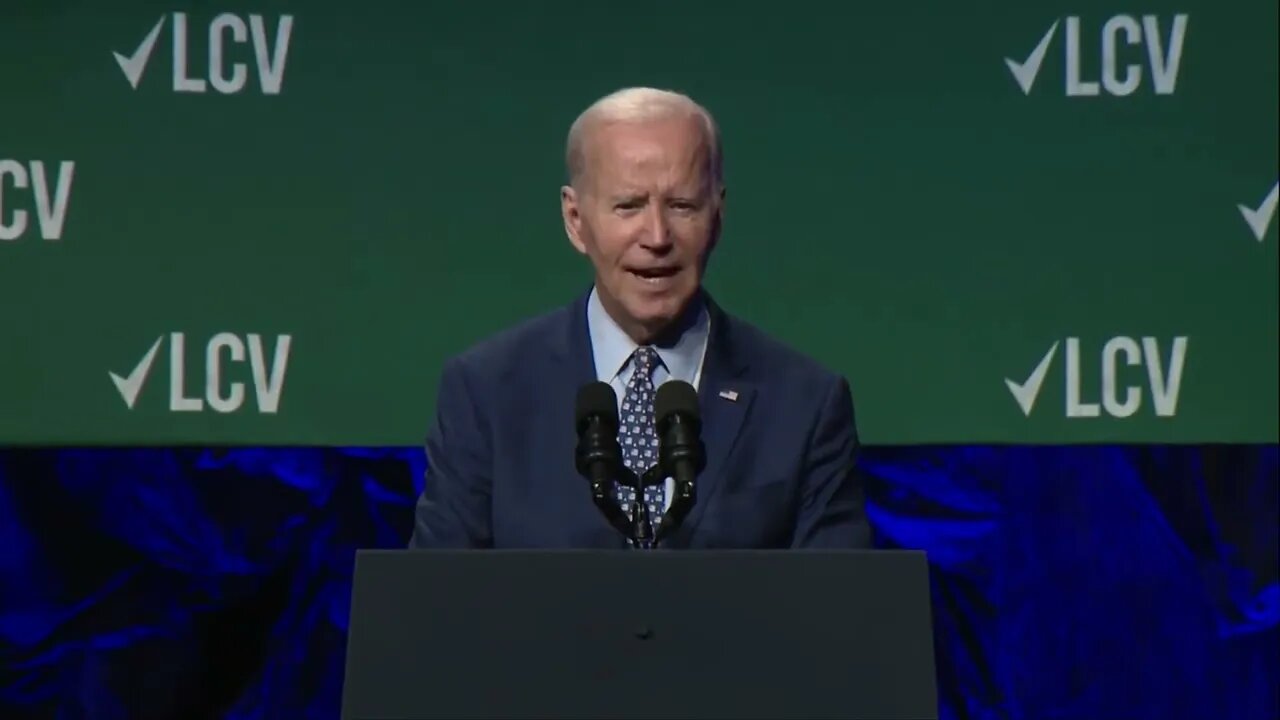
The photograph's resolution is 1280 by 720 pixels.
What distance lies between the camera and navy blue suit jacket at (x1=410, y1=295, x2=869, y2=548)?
8.34ft

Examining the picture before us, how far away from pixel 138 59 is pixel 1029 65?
1.58m

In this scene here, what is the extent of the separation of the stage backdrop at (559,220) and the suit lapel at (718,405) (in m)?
1.00

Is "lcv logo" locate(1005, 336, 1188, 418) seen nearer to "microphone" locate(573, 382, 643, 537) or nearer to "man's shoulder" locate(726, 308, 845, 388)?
"man's shoulder" locate(726, 308, 845, 388)

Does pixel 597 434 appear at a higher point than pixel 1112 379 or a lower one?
lower

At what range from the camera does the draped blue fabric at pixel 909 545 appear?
12.1 ft

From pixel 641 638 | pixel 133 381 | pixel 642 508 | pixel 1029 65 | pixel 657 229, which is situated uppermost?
pixel 1029 65

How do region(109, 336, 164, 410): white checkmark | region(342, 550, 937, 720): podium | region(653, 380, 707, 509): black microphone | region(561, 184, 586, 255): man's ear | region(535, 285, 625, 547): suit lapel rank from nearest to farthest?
1. region(342, 550, 937, 720): podium
2. region(653, 380, 707, 509): black microphone
3. region(535, 285, 625, 547): suit lapel
4. region(561, 184, 586, 255): man's ear
5. region(109, 336, 164, 410): white checkmark

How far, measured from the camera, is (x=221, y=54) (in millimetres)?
3709

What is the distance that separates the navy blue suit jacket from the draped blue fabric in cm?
101

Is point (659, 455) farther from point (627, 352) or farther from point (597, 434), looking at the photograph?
point (627, 352)

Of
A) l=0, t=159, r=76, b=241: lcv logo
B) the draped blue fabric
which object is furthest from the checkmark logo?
l=0, t=159, r=76, b=241: lcv logo

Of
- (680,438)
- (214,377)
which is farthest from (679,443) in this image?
(214,377)

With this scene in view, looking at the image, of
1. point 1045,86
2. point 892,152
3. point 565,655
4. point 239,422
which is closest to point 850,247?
point 892,152

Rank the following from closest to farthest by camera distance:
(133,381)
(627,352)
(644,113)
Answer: (644,113) → (627,352) → (133,381)
